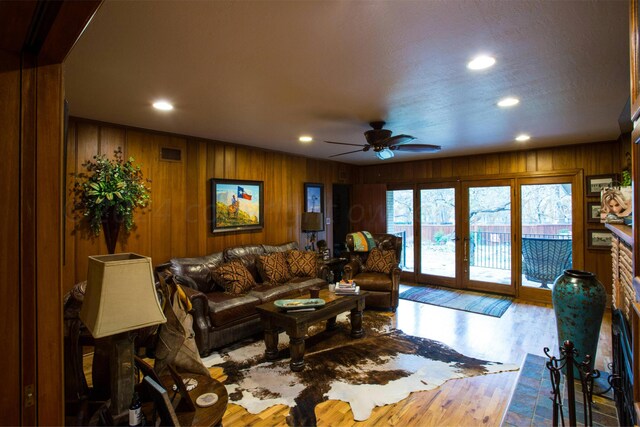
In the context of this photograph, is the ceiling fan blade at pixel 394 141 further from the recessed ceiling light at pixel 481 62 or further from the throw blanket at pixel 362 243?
the throw blanket at pixel 362 243

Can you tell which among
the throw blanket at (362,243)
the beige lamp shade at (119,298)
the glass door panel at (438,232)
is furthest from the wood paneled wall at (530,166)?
the beige lamp shade at (119,298)

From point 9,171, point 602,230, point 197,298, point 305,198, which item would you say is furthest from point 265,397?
point 602,230

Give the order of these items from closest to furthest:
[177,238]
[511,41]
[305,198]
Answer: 1. [511,41]
2. [177,238]
3. [305,198]

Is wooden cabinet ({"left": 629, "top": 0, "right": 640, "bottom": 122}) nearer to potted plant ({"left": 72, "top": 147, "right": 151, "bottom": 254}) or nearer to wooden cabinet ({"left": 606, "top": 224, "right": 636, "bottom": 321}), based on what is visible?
wooden cabinet ({"left": 606, "top": 224, "right": 636, "bottom": 321})

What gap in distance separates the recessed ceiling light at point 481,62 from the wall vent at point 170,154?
11.8 feet

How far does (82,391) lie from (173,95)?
229 cm

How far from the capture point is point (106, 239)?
3.62 meters

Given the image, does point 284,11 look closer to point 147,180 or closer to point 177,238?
point 147,180

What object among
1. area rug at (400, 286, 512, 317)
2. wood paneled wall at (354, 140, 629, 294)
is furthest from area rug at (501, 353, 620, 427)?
wood paneled wall at (354, 140, 629, 294)

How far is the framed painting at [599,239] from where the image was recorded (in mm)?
4785

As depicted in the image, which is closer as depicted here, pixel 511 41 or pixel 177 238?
pixel 511 41

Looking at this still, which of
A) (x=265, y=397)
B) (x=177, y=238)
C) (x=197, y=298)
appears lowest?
(x=265, y=397)

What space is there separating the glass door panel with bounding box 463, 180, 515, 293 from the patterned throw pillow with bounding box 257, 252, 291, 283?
11.8 ft

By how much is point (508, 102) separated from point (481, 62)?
1089 millimetres
